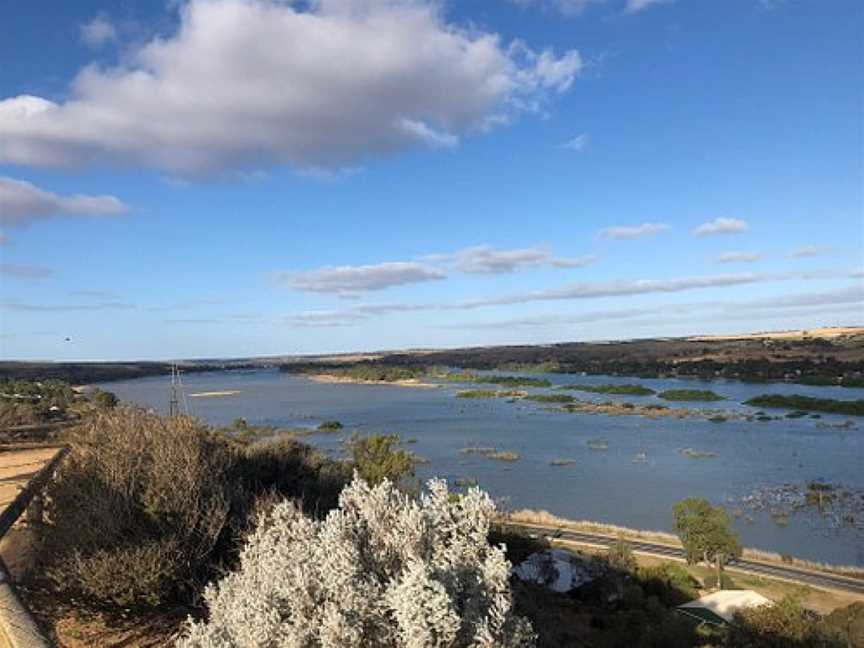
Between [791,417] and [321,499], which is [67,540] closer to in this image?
[321,499]

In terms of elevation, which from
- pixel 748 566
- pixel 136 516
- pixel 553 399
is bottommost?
pixel 748 566

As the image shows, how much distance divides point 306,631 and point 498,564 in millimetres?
1968

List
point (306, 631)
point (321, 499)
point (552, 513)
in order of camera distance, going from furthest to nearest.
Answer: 1. point (552, 513)
2. point (321, 499)
3. point (306, 631)

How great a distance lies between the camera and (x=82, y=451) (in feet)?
50.3

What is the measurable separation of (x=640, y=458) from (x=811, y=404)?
39892 millimetres

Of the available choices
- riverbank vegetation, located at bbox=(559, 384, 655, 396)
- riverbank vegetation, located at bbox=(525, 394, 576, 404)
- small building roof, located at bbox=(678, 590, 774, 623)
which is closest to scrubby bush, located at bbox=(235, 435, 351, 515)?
small building roof, located at bbox=(678, 590, 774, 623)

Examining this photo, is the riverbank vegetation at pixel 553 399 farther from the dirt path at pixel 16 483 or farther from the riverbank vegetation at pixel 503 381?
the dirt path at pixel 16 483

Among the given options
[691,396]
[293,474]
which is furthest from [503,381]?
[293,474]

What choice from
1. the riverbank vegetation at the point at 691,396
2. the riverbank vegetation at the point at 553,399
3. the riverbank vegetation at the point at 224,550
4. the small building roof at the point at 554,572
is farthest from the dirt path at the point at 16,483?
the riverbank vegetation at the point at 691,396

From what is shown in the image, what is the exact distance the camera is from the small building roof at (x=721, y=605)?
22688 millimetres

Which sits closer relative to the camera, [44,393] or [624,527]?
[624,527]

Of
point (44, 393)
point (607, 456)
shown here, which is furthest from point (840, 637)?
point (44, 393)

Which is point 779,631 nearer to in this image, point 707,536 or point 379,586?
point 707,536

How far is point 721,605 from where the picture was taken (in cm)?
2367
